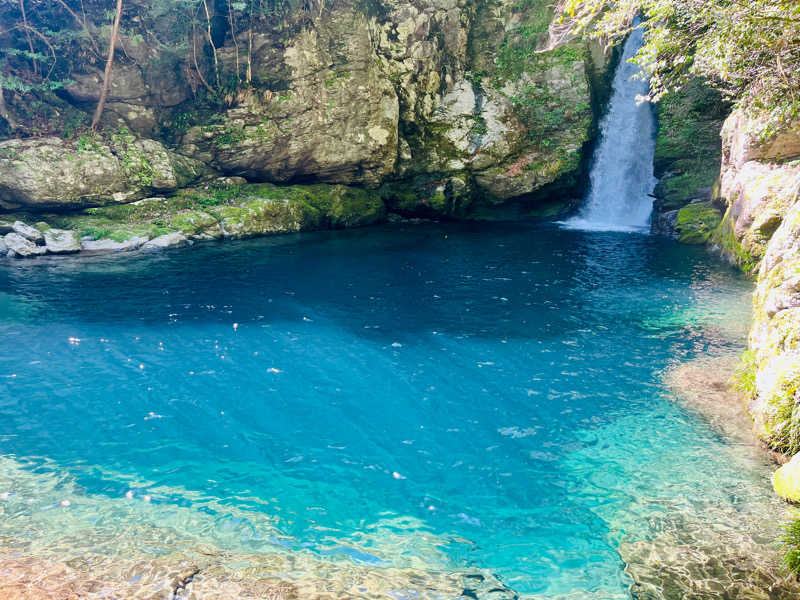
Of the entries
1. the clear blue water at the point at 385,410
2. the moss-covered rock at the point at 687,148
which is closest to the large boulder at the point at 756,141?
the clear blue water at the point at 385,410

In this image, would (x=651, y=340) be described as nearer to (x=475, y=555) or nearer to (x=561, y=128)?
(x=475, y=555)

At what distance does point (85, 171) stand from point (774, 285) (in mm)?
27367

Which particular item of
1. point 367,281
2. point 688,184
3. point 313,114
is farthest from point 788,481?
point 313,114

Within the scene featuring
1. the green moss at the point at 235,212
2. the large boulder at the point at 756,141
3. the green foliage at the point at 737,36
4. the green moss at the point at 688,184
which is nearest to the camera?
the green foliage at the point at 737,36

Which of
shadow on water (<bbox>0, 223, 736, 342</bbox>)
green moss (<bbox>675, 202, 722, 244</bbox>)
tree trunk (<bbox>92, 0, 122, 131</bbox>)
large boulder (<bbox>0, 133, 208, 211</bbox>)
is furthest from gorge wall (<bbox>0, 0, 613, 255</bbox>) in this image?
green moss (<bbox>675, 202, 722, 244</bbox>)

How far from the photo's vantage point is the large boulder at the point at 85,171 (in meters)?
23.9

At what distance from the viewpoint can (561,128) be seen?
97.2 ft

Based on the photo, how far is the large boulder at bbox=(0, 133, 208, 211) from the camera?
23.9 metres

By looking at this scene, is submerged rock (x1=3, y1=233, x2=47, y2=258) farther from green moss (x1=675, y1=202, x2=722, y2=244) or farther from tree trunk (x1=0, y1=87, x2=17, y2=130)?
green moss (x1=675, y1=202, x2=722, y2=244)

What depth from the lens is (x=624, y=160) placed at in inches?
1159

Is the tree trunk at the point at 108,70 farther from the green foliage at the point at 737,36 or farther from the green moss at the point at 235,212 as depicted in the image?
the green foliage at the point at 737,36

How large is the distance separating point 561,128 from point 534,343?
19792 mm

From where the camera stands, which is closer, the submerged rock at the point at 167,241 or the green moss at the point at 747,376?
the green moss at the point at 747,376

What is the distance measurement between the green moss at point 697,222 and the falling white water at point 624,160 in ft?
9.48
